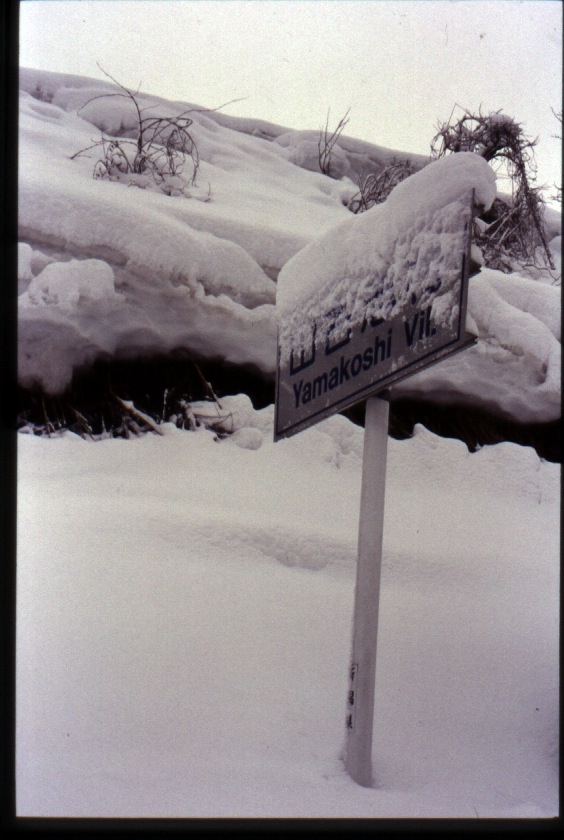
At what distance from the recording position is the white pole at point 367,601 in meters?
2.08

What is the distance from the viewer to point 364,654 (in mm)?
2084

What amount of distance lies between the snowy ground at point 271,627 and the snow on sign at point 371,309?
0.36 m

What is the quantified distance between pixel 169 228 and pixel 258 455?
817mm

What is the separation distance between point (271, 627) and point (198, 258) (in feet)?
4.04

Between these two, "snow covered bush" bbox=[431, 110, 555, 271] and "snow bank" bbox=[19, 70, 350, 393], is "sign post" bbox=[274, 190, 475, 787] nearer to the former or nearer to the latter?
"snow bank" bbox=[19, 70, 350, 393]

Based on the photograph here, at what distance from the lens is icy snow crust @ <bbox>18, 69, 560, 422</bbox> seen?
7.99 ft

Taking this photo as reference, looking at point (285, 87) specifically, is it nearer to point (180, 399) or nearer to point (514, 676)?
point (180, 399)

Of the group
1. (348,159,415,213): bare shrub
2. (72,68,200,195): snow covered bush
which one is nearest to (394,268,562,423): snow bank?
(348,159,415,213): bare shrub

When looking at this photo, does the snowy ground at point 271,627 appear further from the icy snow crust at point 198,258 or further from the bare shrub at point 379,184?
the bare shrub at point 379,184

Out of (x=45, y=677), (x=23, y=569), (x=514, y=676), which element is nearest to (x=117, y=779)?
(x=45, y=677)

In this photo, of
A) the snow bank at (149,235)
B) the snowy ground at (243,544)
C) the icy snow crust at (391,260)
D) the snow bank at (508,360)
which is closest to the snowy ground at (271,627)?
the snowy ground at (243,544)

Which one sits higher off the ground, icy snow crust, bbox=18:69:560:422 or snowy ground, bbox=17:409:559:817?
icy snow crust, bbox=18:69:560:422

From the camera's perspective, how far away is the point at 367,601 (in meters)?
2.08

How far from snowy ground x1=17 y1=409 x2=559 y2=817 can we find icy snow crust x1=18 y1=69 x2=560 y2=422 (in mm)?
264
